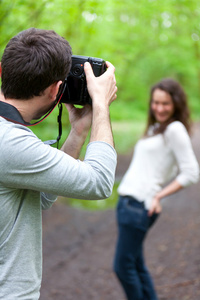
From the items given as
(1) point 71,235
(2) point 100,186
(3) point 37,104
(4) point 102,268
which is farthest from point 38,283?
(1) point 71,235

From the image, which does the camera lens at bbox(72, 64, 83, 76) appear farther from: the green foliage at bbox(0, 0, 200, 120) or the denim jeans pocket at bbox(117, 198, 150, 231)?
the green foliage at bbox(0, 0, 200, 120)

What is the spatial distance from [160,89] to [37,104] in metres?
1.88

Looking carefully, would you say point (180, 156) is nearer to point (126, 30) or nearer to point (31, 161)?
point (31, 161)

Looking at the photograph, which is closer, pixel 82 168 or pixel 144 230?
pixel 82 168

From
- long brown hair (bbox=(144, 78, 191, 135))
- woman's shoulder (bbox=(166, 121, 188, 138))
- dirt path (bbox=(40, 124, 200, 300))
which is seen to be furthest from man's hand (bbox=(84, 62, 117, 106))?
dirt path (bbox=(40, 124, 200, 300))

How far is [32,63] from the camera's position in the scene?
111 cm

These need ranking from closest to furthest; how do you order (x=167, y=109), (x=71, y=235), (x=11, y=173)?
(x=11, y=173) → (x=167, y=109) → (x=71, y=235)

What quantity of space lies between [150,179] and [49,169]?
5.80 feet

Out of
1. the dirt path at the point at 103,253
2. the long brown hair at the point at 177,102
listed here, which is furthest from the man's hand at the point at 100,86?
the dirt path at the point at 103,253

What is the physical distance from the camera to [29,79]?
1123mm

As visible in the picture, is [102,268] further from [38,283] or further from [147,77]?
[147,77]

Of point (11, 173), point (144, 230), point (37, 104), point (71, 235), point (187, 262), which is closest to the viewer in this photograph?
point (11, 173)

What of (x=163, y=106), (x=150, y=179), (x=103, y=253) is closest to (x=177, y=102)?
(x=163, y=106)

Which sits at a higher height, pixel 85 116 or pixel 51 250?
pixel 85 116
